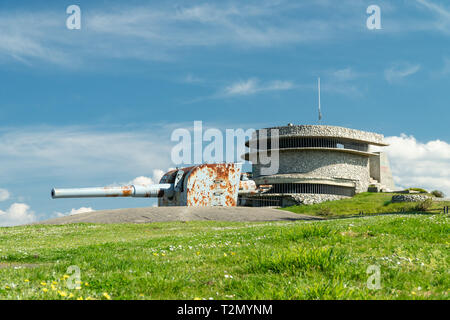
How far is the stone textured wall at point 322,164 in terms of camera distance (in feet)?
193

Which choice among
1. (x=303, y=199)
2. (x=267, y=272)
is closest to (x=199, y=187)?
(x=303, y=199)

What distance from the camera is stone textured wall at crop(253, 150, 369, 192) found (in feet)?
193

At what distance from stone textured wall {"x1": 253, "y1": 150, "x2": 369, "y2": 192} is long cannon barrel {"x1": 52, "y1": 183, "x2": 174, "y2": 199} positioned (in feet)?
91.8

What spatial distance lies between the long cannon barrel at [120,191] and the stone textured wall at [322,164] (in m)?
28.0

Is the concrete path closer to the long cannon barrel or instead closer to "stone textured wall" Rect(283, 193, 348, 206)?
the long cannon barrel

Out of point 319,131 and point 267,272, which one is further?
point 319,131

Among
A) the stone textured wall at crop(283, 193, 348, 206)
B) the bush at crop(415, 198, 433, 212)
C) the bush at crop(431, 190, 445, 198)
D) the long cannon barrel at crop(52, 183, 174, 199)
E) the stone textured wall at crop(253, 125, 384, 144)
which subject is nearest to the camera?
the long cannon barrel at crop(52, 183, 174, 199)

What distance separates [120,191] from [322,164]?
3503 cm

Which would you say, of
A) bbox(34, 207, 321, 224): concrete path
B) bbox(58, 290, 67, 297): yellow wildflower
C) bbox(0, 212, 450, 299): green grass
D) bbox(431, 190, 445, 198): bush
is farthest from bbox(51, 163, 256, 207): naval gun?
bbox(431, 190, 445, 198): bush

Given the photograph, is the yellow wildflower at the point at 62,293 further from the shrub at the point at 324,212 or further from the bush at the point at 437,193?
the bush at the point at 437,193

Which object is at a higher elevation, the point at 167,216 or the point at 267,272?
the point at 267,272

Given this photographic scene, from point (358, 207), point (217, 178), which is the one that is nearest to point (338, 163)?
point (358, 207)

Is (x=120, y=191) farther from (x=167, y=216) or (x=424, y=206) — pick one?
(x=424, y=206)

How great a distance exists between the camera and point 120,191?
31203 millimetres
